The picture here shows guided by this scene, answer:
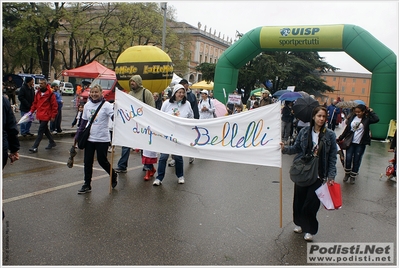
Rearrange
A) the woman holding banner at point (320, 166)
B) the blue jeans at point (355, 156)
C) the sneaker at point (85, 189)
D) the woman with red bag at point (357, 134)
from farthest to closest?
1. the blue jeans at point (355, 156)
2. the woman with red bag at point (357, 134)
3. the sneaker at point (85, 189)
4. the woman holding banner at point (320, 166)

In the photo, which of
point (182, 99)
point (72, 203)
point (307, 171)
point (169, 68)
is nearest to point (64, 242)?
point (72, 203)

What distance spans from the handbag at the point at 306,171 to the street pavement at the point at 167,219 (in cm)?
68

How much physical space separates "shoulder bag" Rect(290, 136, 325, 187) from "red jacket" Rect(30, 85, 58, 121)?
670 centimetres

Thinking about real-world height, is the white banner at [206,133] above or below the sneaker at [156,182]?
above

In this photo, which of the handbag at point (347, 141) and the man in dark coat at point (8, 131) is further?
the handbag at point (347, 141)

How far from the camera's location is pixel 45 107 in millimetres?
9242

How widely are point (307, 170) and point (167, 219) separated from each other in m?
1.79

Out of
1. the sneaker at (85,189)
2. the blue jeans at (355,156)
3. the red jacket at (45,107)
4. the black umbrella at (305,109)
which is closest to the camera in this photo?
the black umbrella at (305,109)

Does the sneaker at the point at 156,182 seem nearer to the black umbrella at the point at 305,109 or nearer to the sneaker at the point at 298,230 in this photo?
the sneaker at the point at 298,230

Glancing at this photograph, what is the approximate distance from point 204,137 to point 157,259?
86.0 inches

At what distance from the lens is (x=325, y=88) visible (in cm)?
3950

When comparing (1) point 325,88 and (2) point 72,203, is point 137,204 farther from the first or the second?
(1) point 325,88

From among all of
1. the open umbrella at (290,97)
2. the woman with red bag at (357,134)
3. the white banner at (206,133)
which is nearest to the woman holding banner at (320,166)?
the white banner at (206,133)

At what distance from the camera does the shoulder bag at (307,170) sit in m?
4.27
